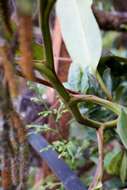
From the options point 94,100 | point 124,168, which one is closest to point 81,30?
point 94,100

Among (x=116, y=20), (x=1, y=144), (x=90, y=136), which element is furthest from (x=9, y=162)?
(x=116, y=20)

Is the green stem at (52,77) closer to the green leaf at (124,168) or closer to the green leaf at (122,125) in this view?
the green leaf at (122,125)

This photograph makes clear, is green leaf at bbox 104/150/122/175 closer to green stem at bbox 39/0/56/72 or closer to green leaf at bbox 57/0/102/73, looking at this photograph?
green leaf at bbox 57/0/102/73

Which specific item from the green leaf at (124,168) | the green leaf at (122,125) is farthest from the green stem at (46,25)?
the green leaf at (124,168)

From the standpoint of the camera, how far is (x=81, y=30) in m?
0.68

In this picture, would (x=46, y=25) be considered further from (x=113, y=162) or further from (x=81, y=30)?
(x=113, y=162)

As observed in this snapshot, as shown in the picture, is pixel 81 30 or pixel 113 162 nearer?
pixel 81 30

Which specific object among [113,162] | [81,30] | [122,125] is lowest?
[113,162]

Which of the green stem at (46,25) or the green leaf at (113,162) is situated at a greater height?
the green stem at (46,25)

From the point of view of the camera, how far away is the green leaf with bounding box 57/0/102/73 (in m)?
0.67

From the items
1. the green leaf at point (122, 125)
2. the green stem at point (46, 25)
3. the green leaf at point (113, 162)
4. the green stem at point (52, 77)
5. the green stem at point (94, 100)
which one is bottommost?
the green leaf at point (113, 162)

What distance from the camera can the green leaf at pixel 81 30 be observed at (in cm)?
67

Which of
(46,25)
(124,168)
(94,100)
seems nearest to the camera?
(46,25)

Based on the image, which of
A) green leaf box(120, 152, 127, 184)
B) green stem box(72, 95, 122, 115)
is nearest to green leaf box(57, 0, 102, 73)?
green stem box(72, 95, 122, 115)
